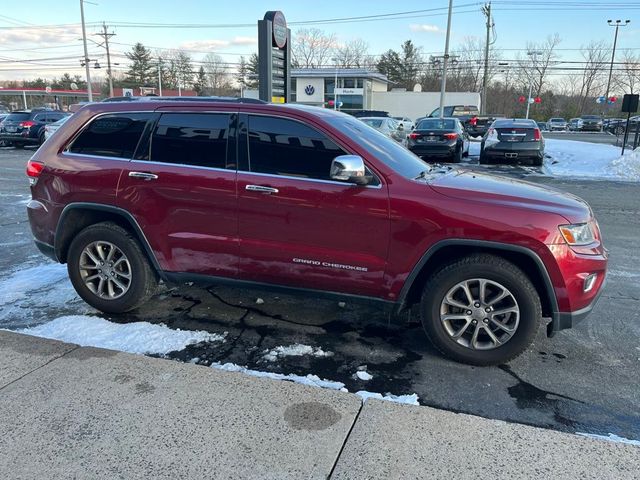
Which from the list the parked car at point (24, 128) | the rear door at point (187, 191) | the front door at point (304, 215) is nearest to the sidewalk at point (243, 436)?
the front door at point (304, 215)

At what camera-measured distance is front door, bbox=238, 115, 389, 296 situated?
11.6ft

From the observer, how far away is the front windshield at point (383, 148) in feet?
12.1

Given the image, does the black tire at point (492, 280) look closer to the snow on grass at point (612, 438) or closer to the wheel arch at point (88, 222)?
the snow on grass at point (612, 438)

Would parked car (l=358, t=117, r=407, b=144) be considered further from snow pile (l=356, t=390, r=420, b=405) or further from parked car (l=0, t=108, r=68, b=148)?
snow pile (l=356, t=390, r=420, b=405)

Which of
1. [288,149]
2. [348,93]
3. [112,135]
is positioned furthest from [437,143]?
[348,93]

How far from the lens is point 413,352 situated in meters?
3.77

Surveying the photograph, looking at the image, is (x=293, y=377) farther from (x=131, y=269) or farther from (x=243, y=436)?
(x=131, y=269)

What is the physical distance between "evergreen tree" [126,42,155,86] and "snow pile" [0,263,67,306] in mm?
98279

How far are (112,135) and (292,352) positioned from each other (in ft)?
7.78

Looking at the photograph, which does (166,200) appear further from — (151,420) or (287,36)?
(287,36)

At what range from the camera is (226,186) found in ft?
12.5

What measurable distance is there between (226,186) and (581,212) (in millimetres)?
2550

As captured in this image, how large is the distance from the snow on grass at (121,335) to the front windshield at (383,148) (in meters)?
1.87

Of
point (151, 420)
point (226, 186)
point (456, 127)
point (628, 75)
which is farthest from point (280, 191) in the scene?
point (628, 75)
